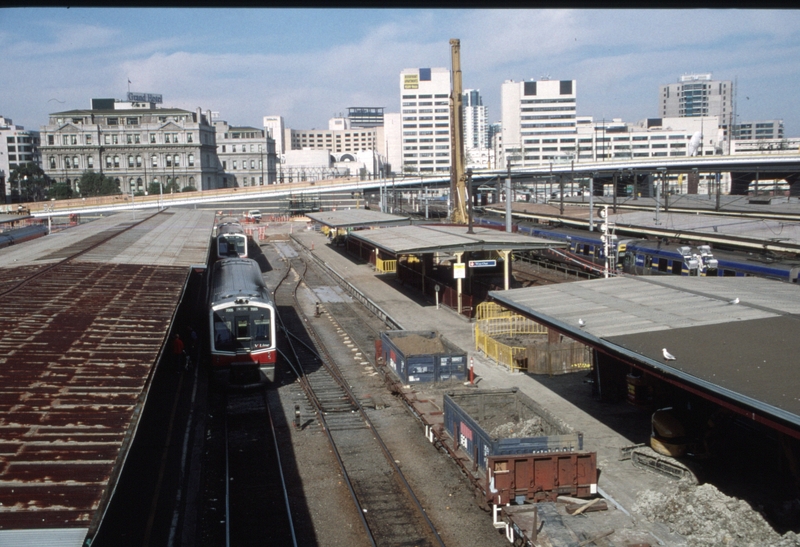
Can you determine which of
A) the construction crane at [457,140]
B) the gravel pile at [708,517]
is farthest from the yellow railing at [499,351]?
the construction crane at [457,140]

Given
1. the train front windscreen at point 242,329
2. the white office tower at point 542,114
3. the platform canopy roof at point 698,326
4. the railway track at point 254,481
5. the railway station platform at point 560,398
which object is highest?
the white office tower at point 542,114

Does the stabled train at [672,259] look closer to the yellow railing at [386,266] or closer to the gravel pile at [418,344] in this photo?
the yellow railing at [386,266]

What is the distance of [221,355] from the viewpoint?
1948cm

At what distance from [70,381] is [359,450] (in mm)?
6694

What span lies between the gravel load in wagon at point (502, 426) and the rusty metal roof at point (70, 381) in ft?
18.4

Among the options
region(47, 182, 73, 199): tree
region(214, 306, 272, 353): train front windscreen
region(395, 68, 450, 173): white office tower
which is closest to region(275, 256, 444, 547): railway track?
region(214, 306, 272, 353): train front windscreen

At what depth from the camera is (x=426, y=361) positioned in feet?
63.1

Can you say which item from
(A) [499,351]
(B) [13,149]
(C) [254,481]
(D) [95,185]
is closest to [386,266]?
(A) [499,351]

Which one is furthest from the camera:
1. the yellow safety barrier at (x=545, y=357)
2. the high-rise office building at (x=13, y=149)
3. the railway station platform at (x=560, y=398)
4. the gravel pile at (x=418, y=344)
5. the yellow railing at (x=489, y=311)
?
the high-rise office building at (x=13, y=149)

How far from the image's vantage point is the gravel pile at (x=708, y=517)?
10031 millimetres

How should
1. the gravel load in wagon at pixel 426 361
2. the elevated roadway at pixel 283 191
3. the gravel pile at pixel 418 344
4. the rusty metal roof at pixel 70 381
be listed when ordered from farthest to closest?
the elevated roadway at pixel 283 191 → the gravel pile at pixel 418 344 → the gravel load in wagon at pixel 426 361 → the rusty metal roof at pixel 70 381

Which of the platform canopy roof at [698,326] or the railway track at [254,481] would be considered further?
the railway track at [254,481]

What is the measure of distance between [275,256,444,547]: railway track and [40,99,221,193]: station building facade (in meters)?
97.4

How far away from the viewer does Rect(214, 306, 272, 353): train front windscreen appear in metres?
19.4
